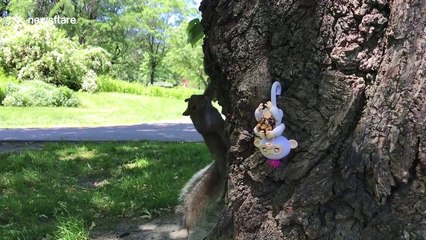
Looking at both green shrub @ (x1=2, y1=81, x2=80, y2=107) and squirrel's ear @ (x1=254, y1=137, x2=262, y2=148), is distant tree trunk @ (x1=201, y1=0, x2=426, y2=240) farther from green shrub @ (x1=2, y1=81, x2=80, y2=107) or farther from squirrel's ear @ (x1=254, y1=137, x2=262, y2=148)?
green shrub @ (x1=2, y1=81, x2=80, y2=107)

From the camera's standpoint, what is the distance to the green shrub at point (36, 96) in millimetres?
16594

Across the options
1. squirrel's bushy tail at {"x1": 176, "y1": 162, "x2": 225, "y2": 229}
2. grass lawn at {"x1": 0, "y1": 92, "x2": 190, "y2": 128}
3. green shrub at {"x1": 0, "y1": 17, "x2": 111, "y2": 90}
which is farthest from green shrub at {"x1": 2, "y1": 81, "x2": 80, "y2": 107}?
squirrel's bushy tail at {"x1": 176, "y1": 162, "x2": 225, "y2": 229}

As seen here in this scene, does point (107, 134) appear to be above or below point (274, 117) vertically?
below

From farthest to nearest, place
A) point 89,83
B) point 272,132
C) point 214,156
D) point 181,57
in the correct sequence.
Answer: point 181,57 → point 89,83 → point 214,156 → point 272,132

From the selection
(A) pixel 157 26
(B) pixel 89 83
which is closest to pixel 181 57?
(A) pixel 157 26

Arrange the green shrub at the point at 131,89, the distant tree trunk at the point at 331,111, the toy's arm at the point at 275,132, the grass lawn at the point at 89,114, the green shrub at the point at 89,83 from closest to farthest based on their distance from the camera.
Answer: the distant tree trunk at the point at 331,111 < the toy's arm at the point at 275,132 < the grass lawn at the point at 89,114 < the green shrub at the point at 89,83 < the green shrub at the point at 131,89

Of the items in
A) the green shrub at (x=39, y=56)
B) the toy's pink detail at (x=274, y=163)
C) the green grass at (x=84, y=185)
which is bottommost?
the green grass at (x=84, y=185)

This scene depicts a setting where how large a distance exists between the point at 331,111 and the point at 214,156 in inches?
39.9

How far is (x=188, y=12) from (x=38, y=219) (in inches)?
1721

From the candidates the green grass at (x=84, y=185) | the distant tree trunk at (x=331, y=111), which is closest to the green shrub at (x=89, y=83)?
the green grass at (x=84, y=185)

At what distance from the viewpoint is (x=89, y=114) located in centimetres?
1492

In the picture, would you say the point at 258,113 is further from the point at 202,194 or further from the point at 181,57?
the point at 181,57

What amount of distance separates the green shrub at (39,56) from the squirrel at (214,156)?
1876 cm

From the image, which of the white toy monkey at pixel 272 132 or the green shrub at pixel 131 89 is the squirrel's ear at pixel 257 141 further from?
the green shrub at pixel 131 89
